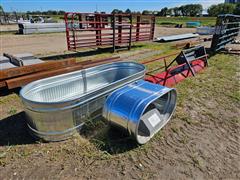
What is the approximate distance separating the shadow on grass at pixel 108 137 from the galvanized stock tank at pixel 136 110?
0.18 m

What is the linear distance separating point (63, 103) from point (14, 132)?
1.07 m

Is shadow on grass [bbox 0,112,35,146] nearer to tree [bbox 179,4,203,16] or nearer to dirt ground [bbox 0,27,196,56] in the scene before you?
dirt ground [bbox 0,27,196,56]

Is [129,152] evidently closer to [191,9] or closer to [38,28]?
[38,28]

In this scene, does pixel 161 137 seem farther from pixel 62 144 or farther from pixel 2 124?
pixel 2 124

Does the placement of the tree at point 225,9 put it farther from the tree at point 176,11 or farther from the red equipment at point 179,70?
the red equipment at point 179,70

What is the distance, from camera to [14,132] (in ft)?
8.93

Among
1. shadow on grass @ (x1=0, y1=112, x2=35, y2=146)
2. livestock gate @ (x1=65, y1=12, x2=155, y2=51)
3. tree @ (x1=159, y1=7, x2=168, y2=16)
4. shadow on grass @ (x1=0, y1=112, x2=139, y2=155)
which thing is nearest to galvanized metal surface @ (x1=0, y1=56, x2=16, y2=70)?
shadow on grass @ (x1=0, y1=112, x2=35, y2=146)

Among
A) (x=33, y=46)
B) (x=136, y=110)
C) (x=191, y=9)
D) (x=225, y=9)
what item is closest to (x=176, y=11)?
(x=191, y=9)

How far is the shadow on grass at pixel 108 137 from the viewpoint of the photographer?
2431 millimetres

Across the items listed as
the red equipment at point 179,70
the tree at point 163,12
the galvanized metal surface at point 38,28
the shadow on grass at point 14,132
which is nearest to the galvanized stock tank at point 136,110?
the shadow on grass at point 14,132

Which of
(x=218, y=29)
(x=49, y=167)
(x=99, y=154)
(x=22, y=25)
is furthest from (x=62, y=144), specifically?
(x=22, y=25)

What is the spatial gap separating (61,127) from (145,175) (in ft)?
4.03

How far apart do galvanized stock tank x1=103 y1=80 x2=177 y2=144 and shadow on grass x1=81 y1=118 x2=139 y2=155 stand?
0.18 metres

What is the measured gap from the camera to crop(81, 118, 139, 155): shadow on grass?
7.98 ft
